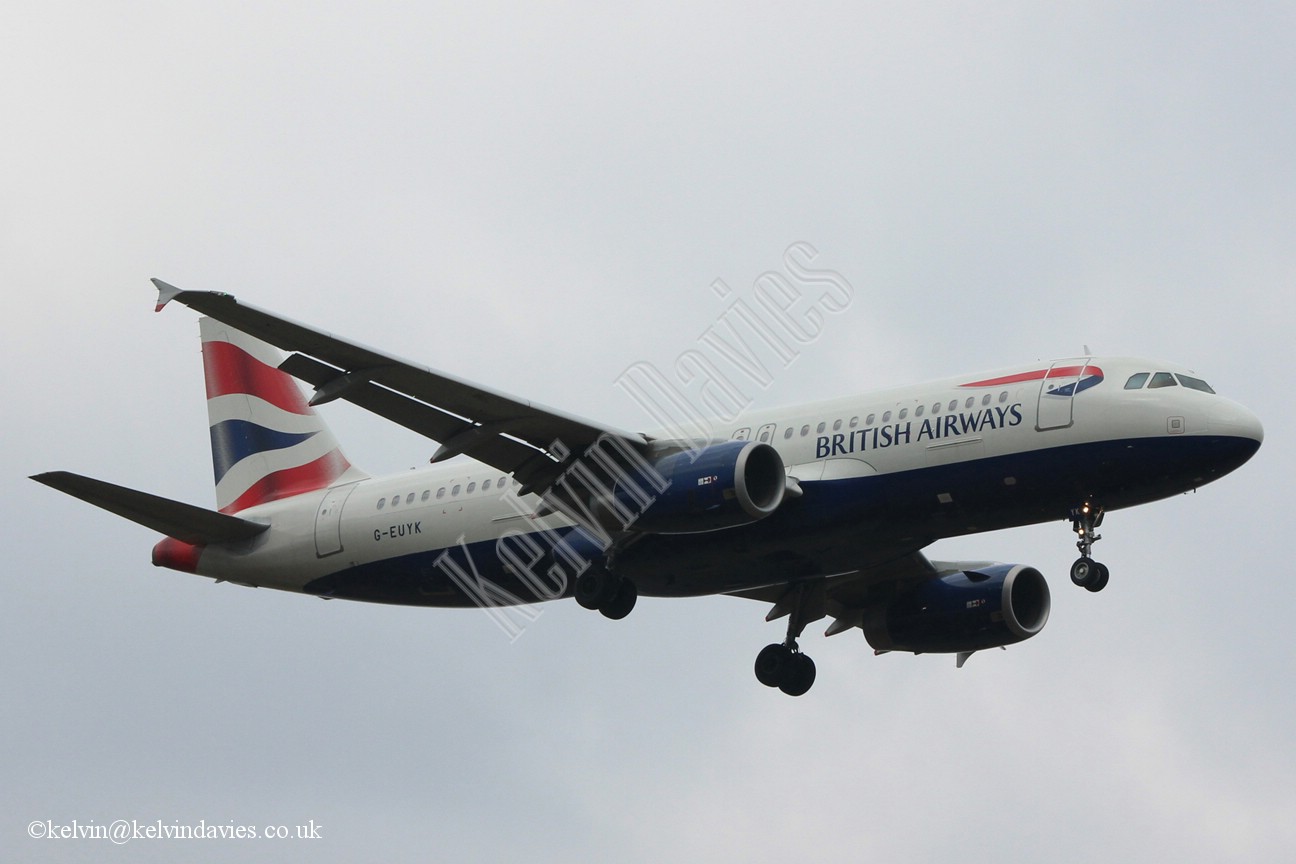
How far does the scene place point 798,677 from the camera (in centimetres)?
3800

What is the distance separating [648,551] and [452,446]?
14.7ft

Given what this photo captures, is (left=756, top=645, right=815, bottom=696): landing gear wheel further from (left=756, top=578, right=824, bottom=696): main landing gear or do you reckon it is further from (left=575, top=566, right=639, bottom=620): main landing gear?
(left=575, top=566, right=639, bottom=620): main landing gear

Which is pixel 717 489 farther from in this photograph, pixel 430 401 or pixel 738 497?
pixel 430 401

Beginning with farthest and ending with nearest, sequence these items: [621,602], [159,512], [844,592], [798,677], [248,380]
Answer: [248,380] < [844,592] < [798,677] < [159,512] < [621,602]

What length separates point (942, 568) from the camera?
3875 cm

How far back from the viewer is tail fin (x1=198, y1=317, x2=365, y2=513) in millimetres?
40406

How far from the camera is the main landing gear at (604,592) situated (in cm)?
3403

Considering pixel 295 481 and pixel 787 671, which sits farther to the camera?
pixel 295 481

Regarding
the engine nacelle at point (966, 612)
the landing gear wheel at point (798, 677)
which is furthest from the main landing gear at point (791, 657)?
the engine nacelle at point (966, 612)

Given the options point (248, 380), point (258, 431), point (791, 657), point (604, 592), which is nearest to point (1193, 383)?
point (791, 657)

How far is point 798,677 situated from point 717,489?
820 cm

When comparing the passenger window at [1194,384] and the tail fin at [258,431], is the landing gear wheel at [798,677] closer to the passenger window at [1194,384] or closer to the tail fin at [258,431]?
the tail fin at [258,431]

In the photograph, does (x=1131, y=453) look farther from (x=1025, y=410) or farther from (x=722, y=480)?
(x=722, y=480)

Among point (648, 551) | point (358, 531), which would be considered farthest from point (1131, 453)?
point (358, 531)
